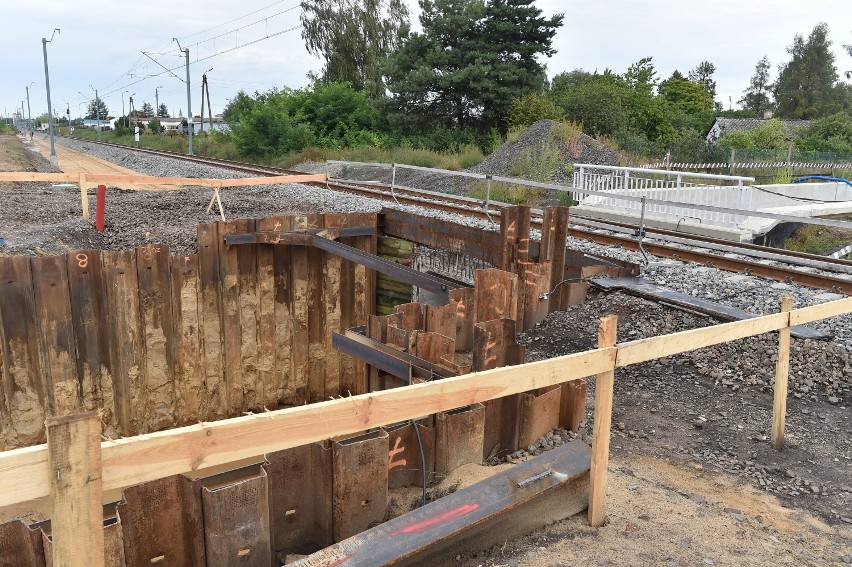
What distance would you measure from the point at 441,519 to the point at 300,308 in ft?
21.0

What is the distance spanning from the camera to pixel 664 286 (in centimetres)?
766

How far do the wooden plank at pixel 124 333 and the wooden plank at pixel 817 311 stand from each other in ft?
22.5

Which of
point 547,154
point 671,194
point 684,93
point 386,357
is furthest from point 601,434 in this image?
point 684,93

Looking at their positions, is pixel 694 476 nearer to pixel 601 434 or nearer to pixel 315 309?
pixel 601 434

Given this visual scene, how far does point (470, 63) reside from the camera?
33594 millimetres

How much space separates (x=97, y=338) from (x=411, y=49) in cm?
3058

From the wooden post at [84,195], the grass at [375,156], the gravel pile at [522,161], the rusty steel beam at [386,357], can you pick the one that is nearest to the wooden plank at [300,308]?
the rusty steel beam at [386,357]

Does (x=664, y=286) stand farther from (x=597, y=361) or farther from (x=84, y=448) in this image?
(x=84, y=448)

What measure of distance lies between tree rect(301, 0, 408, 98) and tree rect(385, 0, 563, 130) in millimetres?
15057

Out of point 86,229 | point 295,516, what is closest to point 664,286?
point 295,516

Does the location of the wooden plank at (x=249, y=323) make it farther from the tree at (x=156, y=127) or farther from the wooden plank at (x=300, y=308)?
the tree at (x=156, y=127)

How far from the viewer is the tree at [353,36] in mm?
51000

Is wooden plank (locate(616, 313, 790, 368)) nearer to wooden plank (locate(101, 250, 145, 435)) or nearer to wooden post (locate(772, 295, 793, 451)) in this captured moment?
wooden post (locate(772, 295, 793, 451))

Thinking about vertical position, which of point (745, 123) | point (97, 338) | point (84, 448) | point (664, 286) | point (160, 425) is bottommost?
point (160, 425)
